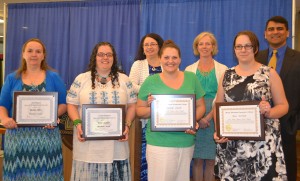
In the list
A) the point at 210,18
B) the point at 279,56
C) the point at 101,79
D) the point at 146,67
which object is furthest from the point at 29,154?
the point at 210,18

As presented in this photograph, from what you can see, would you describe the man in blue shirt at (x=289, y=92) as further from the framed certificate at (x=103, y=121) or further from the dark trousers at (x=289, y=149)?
the framed certificate at (x=103, y=121)

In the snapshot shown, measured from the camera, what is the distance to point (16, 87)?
2.86 m

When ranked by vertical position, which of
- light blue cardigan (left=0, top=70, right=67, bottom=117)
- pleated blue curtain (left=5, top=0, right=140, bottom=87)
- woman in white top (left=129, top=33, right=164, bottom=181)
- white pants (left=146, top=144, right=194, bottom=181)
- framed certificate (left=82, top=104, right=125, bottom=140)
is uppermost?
pleated blue curtain (left=5, top=0, right=140, bottom=87)

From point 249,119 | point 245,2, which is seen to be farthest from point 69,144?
point 245,2

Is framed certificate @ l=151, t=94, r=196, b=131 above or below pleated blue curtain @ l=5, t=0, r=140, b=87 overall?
below

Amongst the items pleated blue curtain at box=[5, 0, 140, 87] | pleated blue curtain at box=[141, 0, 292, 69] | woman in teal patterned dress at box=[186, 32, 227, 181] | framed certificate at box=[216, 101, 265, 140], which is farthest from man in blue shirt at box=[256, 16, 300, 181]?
pleated blue curtain at box=[5, 0, 140, 87]

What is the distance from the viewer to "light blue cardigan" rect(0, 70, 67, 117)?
2875 mm

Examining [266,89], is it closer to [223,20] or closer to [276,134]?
[276,134]

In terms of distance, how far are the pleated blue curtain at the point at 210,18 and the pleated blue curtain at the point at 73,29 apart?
1.36ft

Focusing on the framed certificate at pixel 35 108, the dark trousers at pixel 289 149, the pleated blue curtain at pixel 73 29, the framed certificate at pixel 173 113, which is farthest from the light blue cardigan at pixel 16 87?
the pleated blue curtain at pixel 73 29

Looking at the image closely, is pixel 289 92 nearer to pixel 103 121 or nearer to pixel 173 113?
pixel 173 113

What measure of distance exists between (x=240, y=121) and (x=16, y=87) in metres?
1.93

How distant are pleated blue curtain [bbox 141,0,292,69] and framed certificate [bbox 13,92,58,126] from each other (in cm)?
337

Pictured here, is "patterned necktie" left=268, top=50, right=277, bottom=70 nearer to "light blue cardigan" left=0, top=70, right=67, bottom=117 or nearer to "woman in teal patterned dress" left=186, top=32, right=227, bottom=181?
"woman in teal patterned dress" left=186, top=32, right=227, bottom=181
